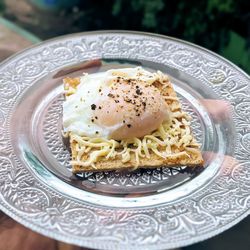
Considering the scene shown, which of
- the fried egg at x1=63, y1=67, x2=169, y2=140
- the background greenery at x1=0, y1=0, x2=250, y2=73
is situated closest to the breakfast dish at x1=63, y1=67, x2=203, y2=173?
the fried egg at x1=63, y1=67, x2=169, y2=140

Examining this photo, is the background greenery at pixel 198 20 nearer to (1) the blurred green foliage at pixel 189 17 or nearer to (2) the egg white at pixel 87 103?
(1) the blurred green foliage at pixel 189 17

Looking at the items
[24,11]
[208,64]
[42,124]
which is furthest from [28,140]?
[24,11]

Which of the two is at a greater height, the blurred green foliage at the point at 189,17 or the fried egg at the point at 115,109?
the blurred green foliage at the point at 189,17

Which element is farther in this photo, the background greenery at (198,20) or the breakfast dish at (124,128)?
the background greenery at (198,20)

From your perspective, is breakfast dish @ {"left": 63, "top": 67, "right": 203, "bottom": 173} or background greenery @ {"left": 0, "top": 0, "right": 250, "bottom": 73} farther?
background greenery @ {"left": 0, "top": 0, "right": 250, "bottom": 73}

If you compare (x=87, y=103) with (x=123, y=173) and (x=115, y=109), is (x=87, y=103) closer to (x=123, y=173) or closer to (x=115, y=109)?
(x=115, y=109)

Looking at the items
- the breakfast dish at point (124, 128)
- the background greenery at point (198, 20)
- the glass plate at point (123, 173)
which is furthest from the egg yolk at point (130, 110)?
the background greenery at point (198, 20)

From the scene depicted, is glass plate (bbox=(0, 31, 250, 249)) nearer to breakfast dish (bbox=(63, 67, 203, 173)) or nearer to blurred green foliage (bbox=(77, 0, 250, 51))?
breakfast dish (bbox=(63, 67, 203, 173))

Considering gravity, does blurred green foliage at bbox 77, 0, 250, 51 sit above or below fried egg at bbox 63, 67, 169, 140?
above
